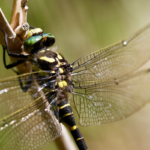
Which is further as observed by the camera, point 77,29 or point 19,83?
point 77,29

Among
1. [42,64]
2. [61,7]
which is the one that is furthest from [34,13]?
[42,64]

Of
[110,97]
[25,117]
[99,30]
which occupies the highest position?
[99,30]

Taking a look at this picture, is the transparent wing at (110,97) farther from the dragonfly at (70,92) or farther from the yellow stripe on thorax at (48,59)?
the yellow stripe on thorax at (48,59)

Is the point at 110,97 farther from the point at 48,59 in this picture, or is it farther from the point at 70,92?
the point at 48,59

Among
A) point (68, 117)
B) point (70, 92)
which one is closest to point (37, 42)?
point (70, 92)

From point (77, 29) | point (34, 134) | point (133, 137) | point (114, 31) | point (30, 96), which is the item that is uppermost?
point (77, 29)

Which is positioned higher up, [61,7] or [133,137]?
[61,7]

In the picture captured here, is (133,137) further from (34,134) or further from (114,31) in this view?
(34,134)
